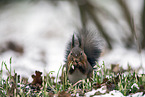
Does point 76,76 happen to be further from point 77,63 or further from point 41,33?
point 41,33

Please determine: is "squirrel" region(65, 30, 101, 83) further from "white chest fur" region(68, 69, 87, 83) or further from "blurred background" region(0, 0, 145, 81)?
"blurred background" region(0, 0, 145, 81)

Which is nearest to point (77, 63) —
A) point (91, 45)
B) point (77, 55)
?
point (77, 55)

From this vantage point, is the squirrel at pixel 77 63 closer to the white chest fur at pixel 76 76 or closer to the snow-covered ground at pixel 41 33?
the white chest fur at pixel 76 76

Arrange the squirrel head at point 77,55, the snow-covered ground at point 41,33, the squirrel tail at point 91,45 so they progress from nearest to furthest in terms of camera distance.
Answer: the squirrel head at point 77,55 → the squirrel tail at point 91,45 → the snow-covered ground at point 41,33

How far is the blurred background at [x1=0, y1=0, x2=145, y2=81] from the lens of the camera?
449 centimetres

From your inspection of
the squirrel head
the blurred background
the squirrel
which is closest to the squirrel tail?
the squirrel

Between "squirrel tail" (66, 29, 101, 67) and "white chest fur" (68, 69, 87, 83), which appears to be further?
"squirrel tail" (66, 29, 101, 67)

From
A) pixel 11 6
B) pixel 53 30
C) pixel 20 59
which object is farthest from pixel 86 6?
pixel 11 6

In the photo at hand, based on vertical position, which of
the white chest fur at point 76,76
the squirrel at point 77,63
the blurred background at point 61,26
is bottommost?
the white chest fur at point 76,76

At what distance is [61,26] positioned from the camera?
17.3 ft

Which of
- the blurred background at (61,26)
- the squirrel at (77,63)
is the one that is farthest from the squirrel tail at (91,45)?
the blurred background at (61,26)

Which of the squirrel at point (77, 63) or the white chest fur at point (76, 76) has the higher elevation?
the squirrel at point (77, 63)

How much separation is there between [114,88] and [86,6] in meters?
2.81

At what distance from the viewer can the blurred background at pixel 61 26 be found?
4.49 m
